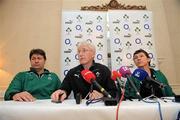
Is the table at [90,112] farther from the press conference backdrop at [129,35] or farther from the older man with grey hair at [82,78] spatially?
the press conference backdrop at [129,35]

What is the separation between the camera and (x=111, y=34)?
140 inches

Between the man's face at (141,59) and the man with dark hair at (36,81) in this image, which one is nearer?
the man with dark hair at (36,81)

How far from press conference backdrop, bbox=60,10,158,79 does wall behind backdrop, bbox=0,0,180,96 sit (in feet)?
1.19

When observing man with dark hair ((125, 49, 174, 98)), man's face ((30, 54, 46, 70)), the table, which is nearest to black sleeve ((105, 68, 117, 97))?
man with dark hair ((125, 49, 174, 98))

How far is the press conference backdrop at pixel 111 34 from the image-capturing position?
3.47 meters

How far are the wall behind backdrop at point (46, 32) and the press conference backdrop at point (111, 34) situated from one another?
36cm

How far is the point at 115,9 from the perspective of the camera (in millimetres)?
3830

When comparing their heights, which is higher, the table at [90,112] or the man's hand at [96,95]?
the man's hand at [96,95]

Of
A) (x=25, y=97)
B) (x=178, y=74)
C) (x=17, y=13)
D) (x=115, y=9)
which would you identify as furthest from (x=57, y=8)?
(x=25, y=97)

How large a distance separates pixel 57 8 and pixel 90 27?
0.75m

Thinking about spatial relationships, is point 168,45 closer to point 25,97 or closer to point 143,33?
point 143,33

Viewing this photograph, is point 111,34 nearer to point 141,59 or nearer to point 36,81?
point 141,59

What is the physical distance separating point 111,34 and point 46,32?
1108 millimetres

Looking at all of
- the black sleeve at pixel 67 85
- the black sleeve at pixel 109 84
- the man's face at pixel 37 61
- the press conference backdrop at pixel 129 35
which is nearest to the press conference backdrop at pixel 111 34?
the press conference backdrop at pixel 129 35
